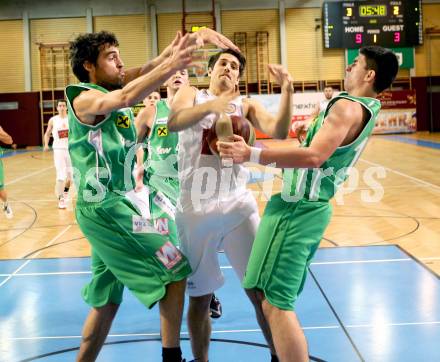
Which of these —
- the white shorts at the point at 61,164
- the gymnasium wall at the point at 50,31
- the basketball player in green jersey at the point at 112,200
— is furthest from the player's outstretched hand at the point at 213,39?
the gymnasium wall at the point at 50,31

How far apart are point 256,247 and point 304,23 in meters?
23.9

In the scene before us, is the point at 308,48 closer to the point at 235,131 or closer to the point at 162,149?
the point at 162,149

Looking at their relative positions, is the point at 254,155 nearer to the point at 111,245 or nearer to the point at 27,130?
the point at 111,245

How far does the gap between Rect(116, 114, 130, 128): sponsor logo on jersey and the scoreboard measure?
22312 millimetres

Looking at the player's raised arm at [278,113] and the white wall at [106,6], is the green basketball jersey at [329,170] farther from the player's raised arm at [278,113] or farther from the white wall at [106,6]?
the white wall at [106,6]

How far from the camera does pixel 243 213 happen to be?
3.64 metres

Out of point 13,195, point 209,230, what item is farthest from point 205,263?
point 13,195

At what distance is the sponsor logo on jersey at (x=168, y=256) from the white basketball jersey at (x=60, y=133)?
839 cm

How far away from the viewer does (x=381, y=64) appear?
11.1 ft

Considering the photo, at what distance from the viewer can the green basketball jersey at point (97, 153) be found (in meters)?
3.29

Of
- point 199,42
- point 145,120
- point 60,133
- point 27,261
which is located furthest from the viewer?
point 60,133

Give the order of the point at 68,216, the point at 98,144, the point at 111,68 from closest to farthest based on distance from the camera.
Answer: the point at 98,144 → the point at 111,68 → the point at 68,216

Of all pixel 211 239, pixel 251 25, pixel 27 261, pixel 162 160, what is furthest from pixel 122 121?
pixel 251 25

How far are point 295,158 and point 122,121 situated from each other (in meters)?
1.02
